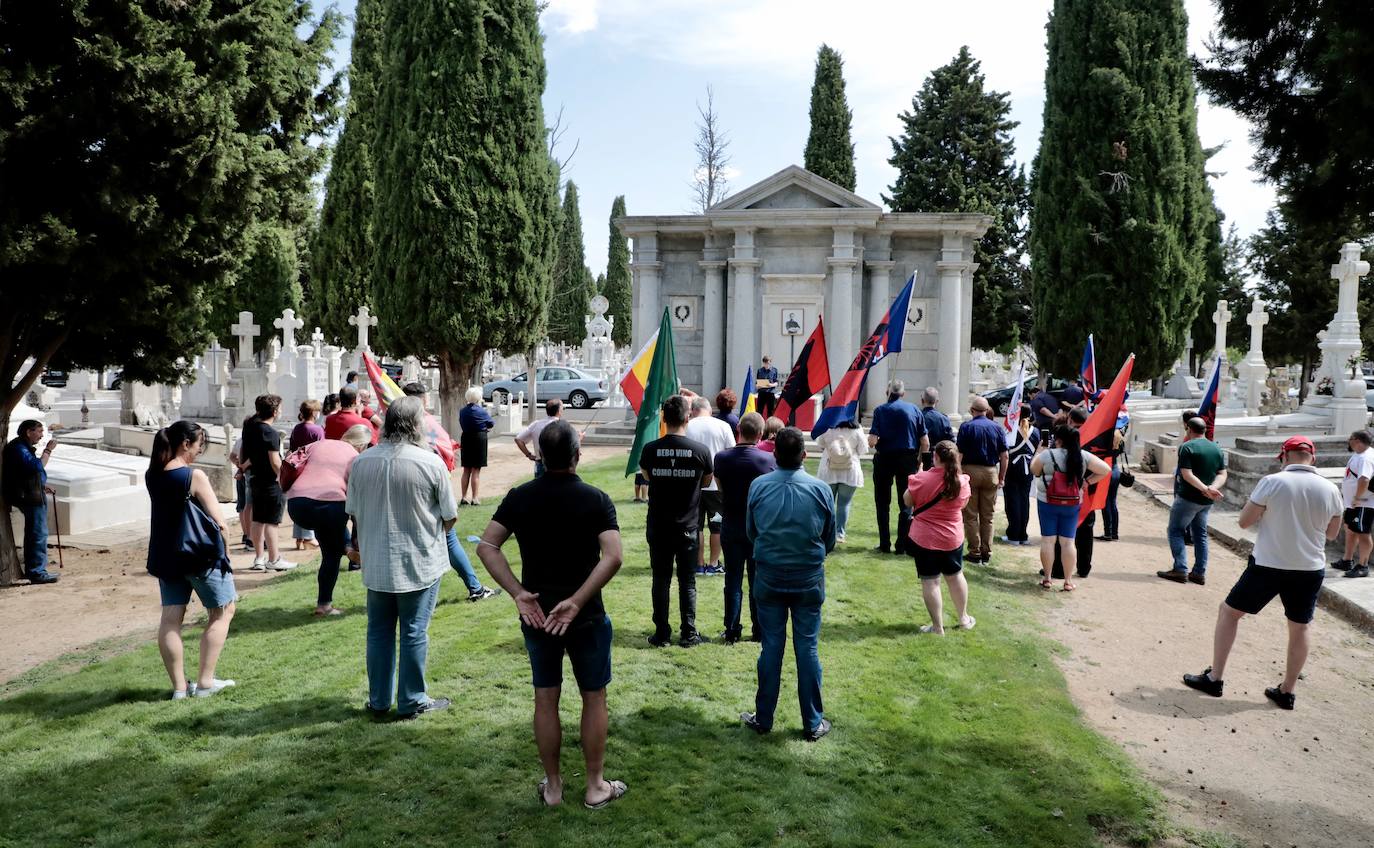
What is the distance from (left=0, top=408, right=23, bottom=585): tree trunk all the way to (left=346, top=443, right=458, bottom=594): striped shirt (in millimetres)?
6739

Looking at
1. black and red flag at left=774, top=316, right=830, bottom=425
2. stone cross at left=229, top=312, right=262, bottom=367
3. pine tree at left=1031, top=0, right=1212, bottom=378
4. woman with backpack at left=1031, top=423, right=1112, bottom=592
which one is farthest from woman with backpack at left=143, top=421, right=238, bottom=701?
pine tree at left=1031, top=0, right=1212, bottom=378

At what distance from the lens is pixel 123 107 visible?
824 cm

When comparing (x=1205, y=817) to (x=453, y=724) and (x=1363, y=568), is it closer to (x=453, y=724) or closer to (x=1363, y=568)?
(x=453, y=724)

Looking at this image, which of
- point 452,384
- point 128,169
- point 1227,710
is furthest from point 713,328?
point 1227,710

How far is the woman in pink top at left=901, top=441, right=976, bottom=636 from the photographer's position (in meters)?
7.17

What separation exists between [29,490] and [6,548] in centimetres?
71

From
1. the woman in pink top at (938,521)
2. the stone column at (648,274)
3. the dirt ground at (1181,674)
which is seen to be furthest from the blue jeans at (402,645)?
the stone column at (648,274)

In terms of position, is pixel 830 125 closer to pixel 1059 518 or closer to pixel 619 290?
pixel 619 290

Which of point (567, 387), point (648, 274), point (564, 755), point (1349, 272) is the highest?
point (648, 274)

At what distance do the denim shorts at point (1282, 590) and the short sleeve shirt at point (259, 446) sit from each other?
8471mm

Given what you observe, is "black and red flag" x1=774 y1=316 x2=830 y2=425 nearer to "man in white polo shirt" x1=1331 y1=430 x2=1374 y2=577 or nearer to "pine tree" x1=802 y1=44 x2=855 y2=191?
"man in white polo shirt" x1=1331 y1=430 x2=1374 y2=577

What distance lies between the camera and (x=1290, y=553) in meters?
6.35

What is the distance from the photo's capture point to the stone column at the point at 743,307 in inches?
859

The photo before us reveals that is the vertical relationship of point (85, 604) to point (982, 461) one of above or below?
below
